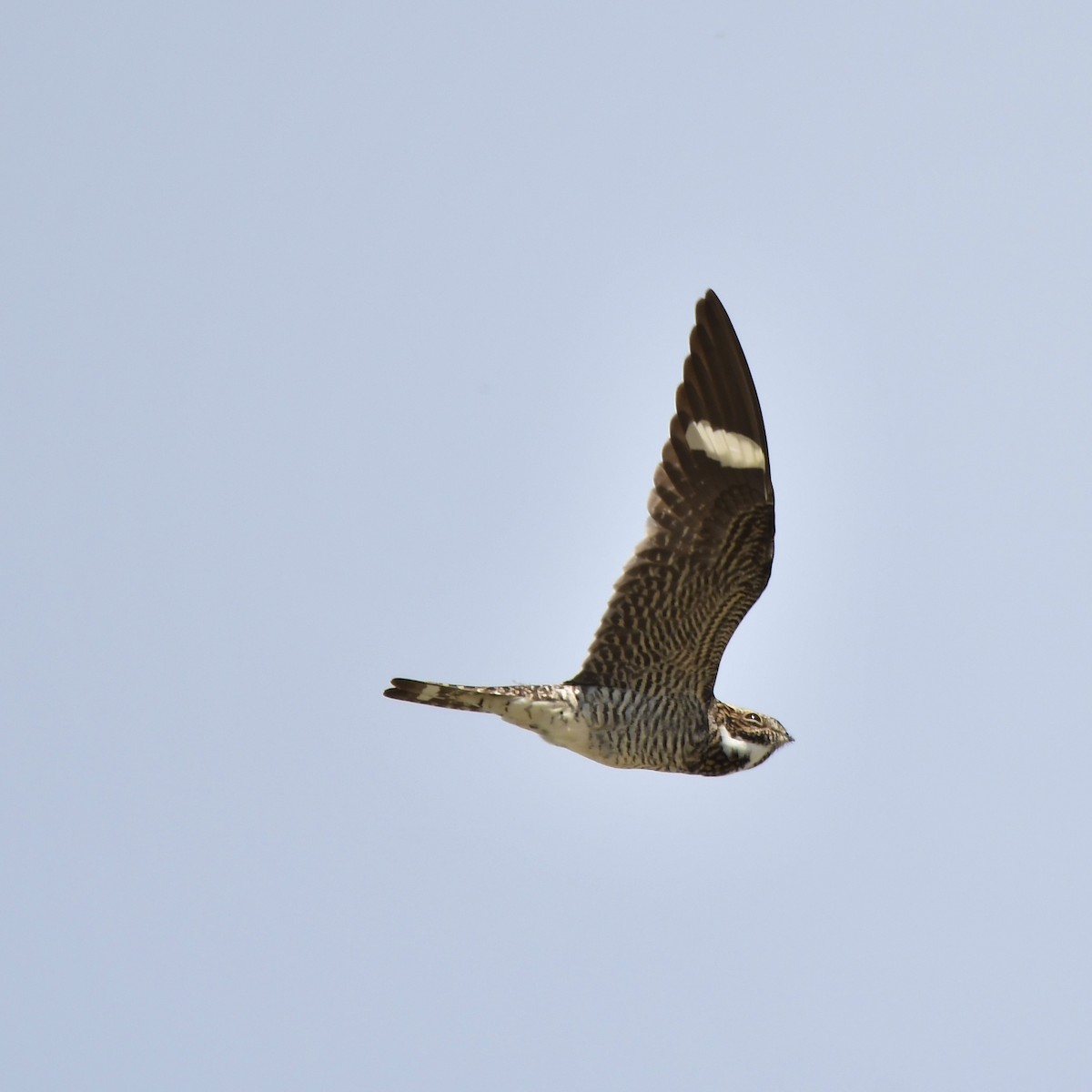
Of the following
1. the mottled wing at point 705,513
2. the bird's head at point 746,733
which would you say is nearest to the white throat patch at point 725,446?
the mottled wing at point 705,513

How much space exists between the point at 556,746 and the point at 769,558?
150cm

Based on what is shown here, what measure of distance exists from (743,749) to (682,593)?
1.03 m

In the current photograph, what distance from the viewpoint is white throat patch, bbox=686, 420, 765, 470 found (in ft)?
35.3

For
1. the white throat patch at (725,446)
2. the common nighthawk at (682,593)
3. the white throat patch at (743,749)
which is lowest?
the white throat patch at (743,749)

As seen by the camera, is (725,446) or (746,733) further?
(746,733)

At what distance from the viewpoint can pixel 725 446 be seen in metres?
10.8

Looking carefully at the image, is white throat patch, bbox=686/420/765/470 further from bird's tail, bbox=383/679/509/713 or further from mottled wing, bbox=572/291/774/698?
bird's tail, bbox=383/679/509/713

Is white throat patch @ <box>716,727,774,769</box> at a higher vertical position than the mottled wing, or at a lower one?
lower

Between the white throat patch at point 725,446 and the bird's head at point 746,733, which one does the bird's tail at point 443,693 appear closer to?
the bird's head at point 746,733

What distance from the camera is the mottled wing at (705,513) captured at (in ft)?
35.5

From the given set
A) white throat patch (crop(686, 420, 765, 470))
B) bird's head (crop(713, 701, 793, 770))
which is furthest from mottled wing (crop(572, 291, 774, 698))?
bird's head (crop(713, 701, 793, 770))

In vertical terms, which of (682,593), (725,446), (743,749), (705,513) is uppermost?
(725,446)

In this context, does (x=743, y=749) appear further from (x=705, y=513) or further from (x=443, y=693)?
(x=443, y=693)

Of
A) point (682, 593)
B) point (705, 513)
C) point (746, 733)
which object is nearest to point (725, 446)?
point (705, 513)
